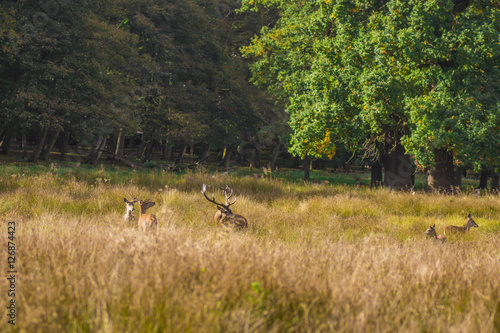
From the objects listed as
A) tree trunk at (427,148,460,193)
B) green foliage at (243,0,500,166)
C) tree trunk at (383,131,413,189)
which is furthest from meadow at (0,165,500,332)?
tree trunk at (383,131,413,189)

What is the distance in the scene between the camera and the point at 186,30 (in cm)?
2639

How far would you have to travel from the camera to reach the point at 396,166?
17516 mm

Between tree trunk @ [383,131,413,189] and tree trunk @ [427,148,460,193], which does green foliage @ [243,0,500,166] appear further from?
tree trunk @ [383,131,413,189]

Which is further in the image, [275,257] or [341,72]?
[341,72]

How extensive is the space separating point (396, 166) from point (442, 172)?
2818mm

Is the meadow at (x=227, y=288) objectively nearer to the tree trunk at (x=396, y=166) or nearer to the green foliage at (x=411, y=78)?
the green foliage at (x=411, y=78)

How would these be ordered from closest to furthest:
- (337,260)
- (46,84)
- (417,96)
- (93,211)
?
(337,260)
(93,211)
(417,96)
(46,84)

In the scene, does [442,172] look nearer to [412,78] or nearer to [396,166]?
[396,166]

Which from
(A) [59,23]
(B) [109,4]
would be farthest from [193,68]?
(A) [59,23]

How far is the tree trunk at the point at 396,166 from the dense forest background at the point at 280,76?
55 mm

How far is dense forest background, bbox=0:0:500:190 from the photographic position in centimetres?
1184

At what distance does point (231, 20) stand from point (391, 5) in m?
22.2

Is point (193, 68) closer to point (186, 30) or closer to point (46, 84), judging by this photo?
point (186, 30)

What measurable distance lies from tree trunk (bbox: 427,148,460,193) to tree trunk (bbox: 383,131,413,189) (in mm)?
2016
